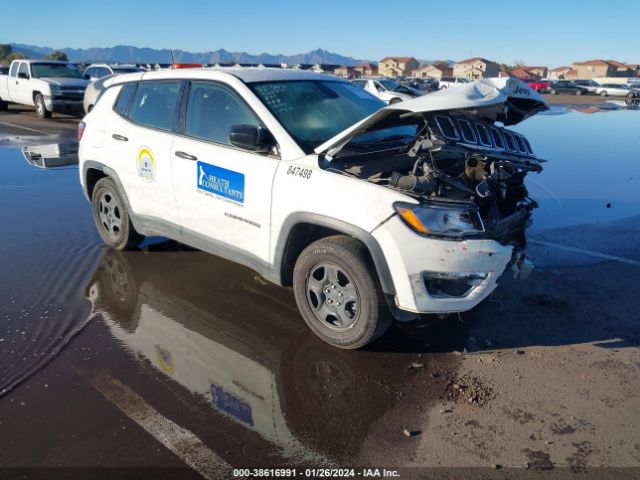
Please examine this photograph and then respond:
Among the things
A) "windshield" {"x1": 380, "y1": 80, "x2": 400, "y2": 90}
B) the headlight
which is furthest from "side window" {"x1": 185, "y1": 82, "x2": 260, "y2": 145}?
"windshield" {"x1": 380, "y1": 80, "x2": 400, "y2": 90}

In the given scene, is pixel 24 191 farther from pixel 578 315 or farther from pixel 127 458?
pixel 578 315

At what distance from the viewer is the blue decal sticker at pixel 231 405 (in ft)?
10.2

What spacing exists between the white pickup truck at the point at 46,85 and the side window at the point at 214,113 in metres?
14.8

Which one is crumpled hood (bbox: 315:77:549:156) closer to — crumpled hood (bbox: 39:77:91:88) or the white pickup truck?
the white pickup truck

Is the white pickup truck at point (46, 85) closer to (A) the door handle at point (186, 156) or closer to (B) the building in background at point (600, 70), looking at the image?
(A) the door handle at point (186, 156)

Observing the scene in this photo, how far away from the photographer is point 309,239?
13.1 feet

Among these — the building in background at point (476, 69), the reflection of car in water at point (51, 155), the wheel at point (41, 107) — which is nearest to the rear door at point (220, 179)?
the reflection of car in water at point (51, 155)

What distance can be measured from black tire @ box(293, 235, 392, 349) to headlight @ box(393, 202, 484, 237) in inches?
16.3

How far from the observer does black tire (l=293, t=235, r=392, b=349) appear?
3521mm

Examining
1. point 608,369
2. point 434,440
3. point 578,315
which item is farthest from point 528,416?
point 578,315

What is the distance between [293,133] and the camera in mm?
3971

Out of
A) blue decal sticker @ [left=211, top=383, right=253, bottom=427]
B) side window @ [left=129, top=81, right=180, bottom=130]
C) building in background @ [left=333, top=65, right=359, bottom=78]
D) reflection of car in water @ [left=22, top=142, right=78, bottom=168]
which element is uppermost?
building in background @ [left=333, top=65, right=359, bottom=78]

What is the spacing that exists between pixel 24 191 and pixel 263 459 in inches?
272

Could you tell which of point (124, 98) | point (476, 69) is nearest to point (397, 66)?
point (476, 69)
